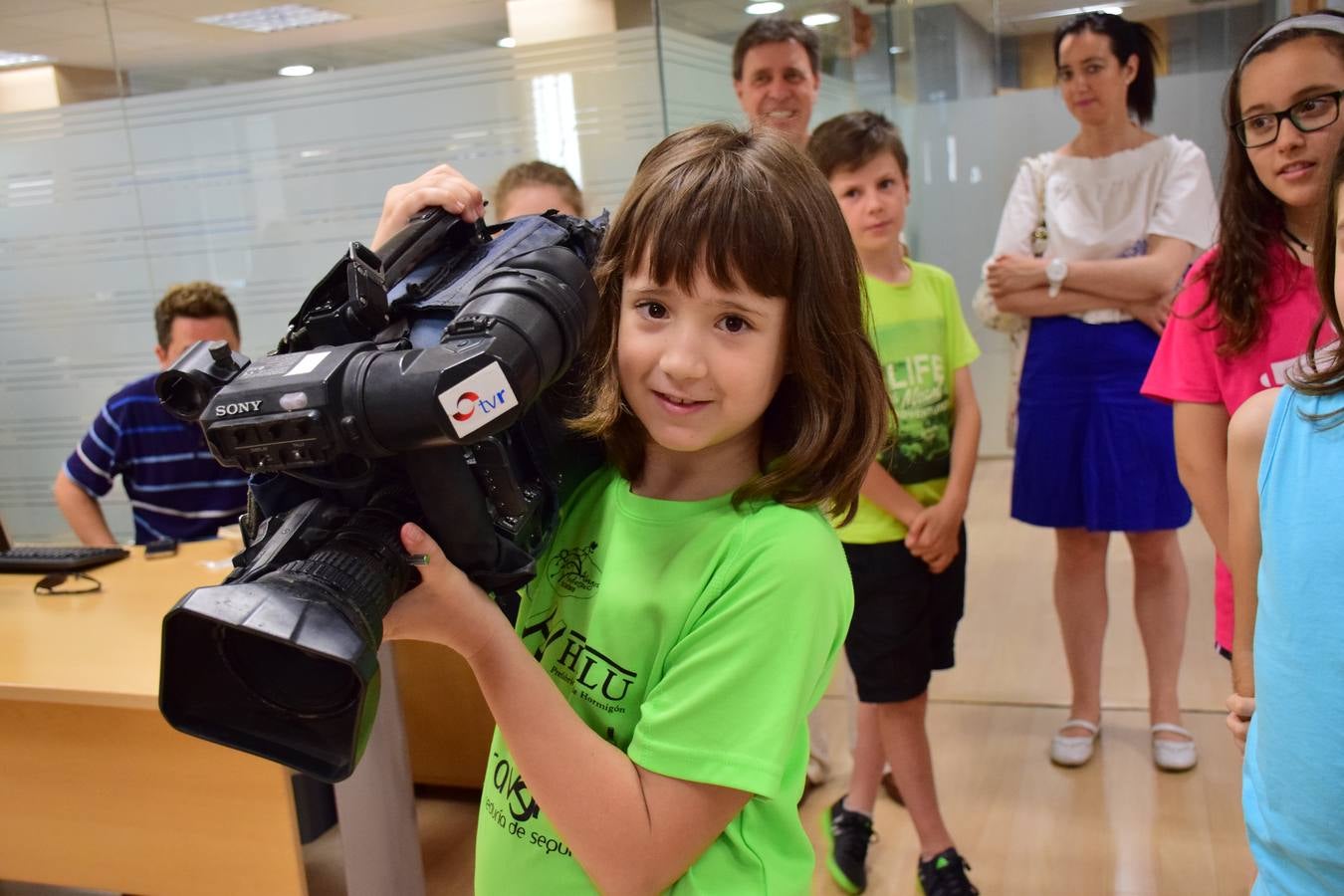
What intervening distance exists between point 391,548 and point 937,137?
9.17ft

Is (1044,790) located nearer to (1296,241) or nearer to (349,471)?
(1296,241)

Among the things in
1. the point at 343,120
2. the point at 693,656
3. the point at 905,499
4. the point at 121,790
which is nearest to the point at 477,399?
the point at 693,656

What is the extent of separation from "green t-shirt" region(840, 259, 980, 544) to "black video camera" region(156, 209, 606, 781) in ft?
4.22

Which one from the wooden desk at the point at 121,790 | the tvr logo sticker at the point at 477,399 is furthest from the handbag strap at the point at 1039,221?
the tvr logo sticker at the point at 477,399

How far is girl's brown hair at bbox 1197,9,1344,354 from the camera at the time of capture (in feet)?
4.86

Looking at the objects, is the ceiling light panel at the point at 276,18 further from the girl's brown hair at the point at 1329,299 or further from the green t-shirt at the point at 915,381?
the girl's brown hair at the point at 1329,299

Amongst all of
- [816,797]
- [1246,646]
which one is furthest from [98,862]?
[1246,646]

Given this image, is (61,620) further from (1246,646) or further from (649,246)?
(1246,646)

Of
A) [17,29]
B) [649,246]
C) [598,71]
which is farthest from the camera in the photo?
[17,29]

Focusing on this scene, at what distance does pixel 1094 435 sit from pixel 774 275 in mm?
1739

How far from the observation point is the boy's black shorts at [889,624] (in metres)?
1.96

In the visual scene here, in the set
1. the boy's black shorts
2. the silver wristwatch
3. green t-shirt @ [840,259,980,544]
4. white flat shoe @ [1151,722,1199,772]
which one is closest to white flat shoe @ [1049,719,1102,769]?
white flat shoe @ [1151,722,1199,772]

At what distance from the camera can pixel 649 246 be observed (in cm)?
85

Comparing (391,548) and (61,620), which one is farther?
(61,620)
